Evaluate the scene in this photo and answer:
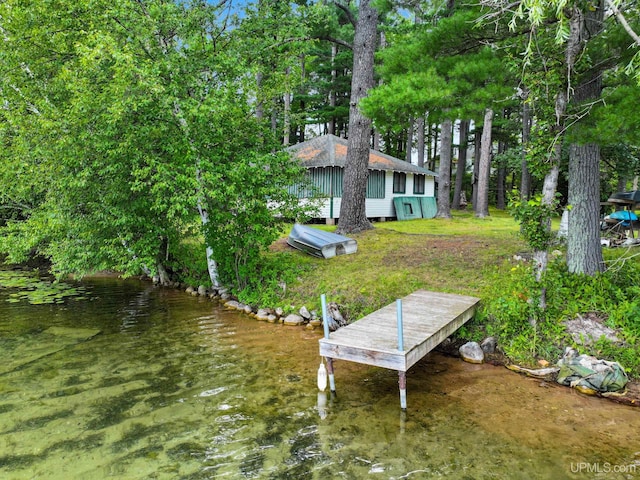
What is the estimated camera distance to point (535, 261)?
5.99m

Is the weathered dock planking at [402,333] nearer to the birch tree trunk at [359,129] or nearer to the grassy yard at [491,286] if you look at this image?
the grassy yard at [491,286]

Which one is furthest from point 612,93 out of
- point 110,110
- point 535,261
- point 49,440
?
point 110,110

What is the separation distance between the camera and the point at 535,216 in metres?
5.68

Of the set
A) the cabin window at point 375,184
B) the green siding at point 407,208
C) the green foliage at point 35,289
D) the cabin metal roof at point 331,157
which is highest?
the cabin metal roof at point 331,157

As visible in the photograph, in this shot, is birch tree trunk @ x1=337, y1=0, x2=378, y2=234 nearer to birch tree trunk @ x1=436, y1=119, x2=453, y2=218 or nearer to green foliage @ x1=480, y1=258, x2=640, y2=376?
green foliage @ x1=480, y1=258, x2=640, y2=376

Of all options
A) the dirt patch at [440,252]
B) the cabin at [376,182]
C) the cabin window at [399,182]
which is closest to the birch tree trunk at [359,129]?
the dirt patch at [440,252]

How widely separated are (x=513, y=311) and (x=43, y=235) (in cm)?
913

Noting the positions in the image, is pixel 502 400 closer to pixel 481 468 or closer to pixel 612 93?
pixel 481 468

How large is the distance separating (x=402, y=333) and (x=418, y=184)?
17.4 metres

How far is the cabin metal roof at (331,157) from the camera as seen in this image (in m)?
16.6

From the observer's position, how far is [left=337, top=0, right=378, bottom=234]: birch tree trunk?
37.8 feet

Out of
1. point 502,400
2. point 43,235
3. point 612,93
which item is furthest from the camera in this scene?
point 43,235

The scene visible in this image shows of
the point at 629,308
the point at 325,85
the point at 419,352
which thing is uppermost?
the point at 325,85

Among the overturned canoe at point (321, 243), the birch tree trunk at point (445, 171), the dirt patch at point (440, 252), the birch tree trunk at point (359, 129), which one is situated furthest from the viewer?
the birch tree trunk at point (445, 171)
